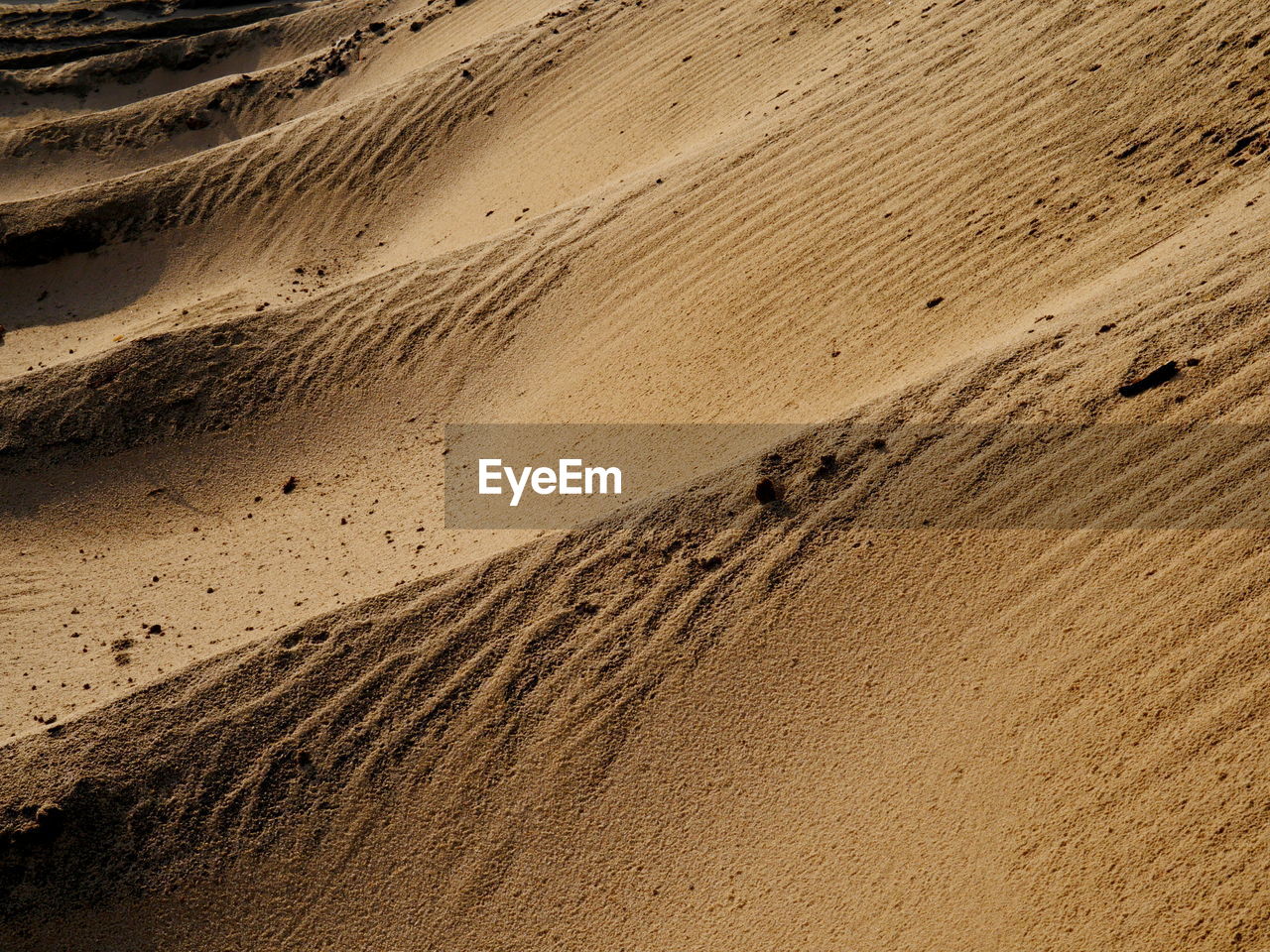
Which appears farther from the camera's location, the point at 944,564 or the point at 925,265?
the point at 925,265

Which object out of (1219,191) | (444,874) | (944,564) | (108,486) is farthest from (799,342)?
(108,486)

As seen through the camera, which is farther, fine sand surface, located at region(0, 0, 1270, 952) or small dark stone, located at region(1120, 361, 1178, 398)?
small dark stone, located at region(1120, 361, 1178, 398)

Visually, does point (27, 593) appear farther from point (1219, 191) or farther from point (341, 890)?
point (1219, 191)

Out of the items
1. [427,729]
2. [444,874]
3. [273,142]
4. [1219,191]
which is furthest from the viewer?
[273,142]

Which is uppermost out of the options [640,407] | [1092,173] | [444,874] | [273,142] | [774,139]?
[273,142]

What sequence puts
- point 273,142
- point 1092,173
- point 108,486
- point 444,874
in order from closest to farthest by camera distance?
point 444,874 → point 1092,173 → point 108,486 → point 273,142

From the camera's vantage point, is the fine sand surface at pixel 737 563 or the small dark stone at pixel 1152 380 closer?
the fine sand surface at pixel 737 563

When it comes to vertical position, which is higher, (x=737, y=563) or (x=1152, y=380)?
(x=1152, y=380)

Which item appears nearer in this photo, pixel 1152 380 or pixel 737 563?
pixel 1152 380
